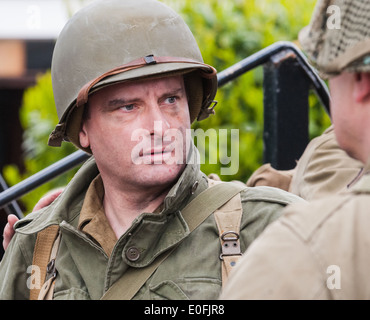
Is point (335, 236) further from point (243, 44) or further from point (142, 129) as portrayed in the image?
point (243, 44)

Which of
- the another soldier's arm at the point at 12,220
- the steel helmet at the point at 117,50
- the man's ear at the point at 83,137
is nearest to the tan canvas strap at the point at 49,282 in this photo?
the another soldier's arm at the point at 12,220

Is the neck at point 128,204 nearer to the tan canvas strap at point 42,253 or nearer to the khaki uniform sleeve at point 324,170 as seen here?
the tan canvas strap at point 42,253

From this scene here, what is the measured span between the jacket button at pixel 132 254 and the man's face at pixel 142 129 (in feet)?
1.00

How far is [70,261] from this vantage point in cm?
315

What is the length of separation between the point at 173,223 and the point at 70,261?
500 millimetres

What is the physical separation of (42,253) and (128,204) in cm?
45

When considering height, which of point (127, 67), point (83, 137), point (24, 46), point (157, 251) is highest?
point (127, 67)

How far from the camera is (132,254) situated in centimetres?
297

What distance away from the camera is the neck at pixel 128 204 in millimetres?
3260

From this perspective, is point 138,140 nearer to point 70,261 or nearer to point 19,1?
Result: point 70,261

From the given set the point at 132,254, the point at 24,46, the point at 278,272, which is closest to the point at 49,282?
the point at 132,254

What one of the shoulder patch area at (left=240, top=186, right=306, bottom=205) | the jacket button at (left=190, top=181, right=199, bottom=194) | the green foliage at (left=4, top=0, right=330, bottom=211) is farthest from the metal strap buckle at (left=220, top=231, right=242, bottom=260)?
the green foliage at (left=4, top=0, right=330, bottom=211)

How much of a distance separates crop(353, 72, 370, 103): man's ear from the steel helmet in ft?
4.69

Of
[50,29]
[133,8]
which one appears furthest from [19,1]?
[133,8]
